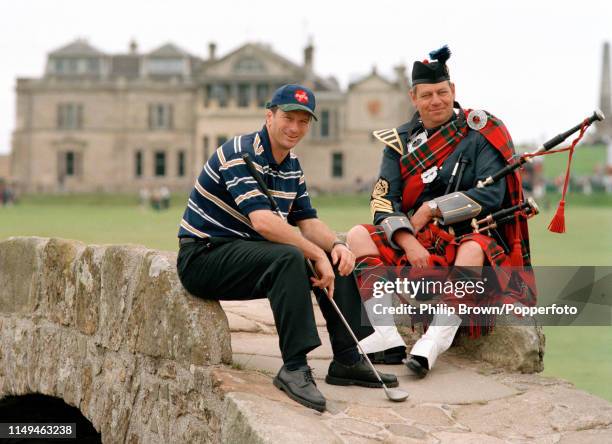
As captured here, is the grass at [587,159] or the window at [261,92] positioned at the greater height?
the window at [261,92]

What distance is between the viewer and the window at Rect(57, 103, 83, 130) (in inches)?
2547

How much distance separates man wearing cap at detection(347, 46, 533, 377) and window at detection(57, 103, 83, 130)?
62.6 meters

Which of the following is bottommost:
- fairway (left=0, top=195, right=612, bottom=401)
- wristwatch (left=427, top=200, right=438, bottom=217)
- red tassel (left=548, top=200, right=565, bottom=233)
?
fairway (left=0, top=195, right=612, bottom=401)

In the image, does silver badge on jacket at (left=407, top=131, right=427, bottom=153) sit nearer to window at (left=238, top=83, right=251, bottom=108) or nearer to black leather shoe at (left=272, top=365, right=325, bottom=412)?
black leather shoe at (left=272, top=365, right=325, bottom=412)

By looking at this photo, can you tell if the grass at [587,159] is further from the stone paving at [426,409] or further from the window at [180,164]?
the stone paving at [426,409]

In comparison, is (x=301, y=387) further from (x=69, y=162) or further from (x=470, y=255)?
(x=69, y=162)

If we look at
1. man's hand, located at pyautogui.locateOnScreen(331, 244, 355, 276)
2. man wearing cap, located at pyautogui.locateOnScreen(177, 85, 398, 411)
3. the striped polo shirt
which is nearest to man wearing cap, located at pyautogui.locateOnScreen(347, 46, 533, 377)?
man wearing cap, located at pyautogui.locateOnScreen(177, 85, 398, 411)

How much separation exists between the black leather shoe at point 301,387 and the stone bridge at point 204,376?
56 millimetres

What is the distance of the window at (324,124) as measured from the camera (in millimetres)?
61941

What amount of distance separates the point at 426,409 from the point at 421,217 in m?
1.39

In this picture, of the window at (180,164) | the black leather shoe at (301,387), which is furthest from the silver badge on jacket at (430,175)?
the window at (180,164)

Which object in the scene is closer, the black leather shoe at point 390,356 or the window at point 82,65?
the black leather shoe at point 390,356

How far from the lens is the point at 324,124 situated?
62000mm

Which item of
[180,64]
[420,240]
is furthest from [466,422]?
[180,64]
